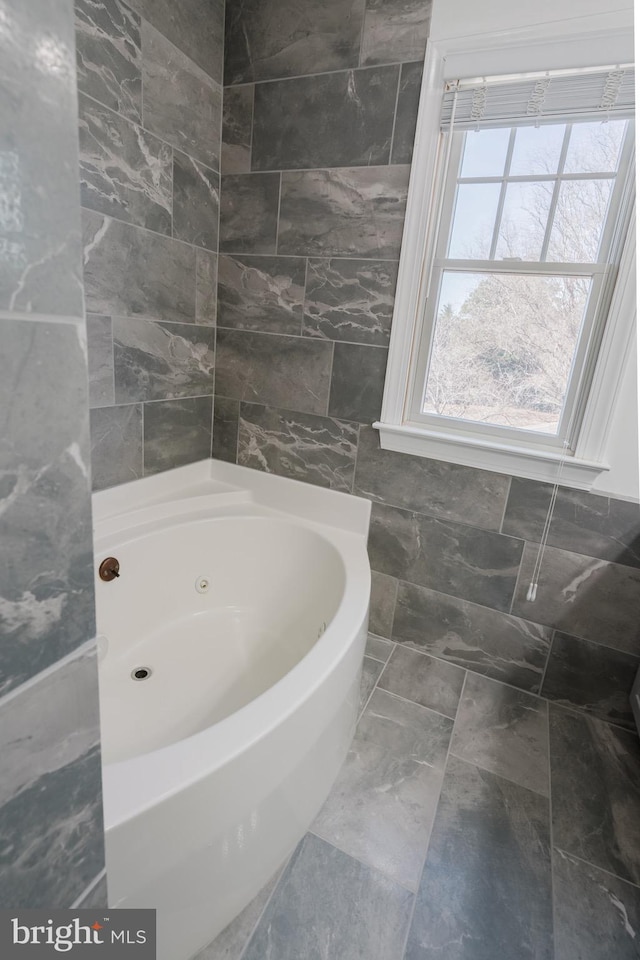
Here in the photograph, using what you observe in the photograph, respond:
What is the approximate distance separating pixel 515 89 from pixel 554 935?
7.87 ft

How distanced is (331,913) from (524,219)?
6.96ft

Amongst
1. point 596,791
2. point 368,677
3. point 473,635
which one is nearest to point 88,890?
point 368,677

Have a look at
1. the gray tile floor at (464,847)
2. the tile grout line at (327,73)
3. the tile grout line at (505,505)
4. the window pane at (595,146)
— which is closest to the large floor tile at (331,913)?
the gray tile floor at (464,847)

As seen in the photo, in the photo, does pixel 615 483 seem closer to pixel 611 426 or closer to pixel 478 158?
pixel 611 426

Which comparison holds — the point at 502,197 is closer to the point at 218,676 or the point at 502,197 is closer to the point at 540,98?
the point at 540,98

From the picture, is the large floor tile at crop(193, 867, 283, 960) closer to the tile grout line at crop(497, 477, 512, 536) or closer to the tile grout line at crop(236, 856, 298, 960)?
the tile grout line at crop(236, 856, 298, 960)

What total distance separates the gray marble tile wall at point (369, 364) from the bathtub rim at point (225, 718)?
387mm

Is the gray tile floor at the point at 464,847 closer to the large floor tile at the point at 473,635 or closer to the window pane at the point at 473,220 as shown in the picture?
the large floor tile at the point at 473,635

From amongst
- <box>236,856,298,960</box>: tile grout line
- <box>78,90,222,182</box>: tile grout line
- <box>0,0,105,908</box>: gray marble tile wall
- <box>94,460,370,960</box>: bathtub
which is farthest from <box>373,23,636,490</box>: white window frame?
<box>0,0,105,908</box>: gray marble tile wall

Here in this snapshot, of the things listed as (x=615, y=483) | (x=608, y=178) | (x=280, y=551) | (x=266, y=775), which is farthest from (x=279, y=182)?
(x=266, y=775)

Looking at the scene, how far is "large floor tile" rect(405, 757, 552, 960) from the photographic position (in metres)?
A: 1.06

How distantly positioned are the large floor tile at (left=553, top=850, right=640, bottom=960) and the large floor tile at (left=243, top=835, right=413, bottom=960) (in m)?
0.37

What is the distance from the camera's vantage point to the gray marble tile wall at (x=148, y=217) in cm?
145

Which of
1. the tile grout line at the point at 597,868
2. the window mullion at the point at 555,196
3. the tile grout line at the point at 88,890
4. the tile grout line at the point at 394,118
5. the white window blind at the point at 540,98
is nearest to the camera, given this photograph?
the tile grout line at the point at 88,890
